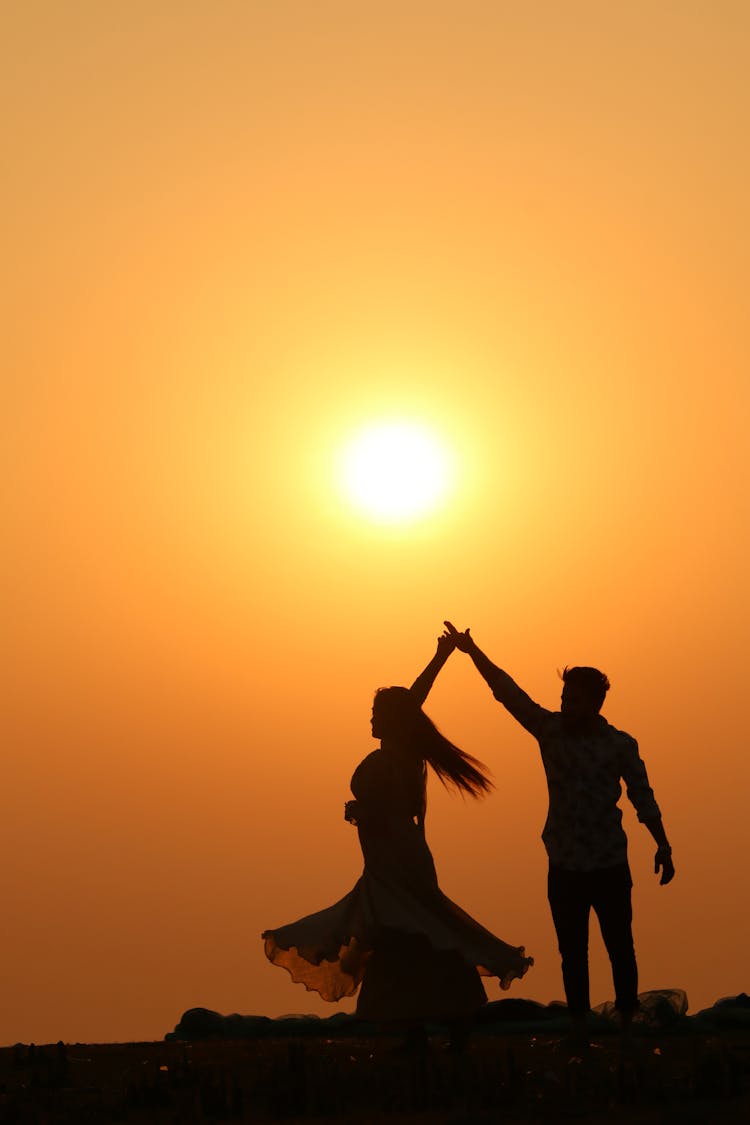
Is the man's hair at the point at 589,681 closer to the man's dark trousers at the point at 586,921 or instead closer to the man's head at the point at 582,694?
the man's head at the point at 582,694

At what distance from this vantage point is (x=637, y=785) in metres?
12.6

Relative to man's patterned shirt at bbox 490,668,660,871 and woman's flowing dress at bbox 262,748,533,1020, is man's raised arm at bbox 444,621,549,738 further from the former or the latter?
woman's flowing dress at bbox 262,748,533,1020

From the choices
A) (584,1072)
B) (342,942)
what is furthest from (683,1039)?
(584,1072)

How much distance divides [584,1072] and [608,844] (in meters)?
1.88

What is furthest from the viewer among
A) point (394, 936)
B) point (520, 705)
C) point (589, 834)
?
point (394, 936)

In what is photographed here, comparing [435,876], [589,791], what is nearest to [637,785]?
[589,791]

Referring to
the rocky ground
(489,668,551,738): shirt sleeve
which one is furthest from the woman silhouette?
(489,668,551,738): shirt sleeve

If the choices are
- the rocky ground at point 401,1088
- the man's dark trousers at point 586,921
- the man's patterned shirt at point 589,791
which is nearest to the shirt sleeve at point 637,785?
the man's patterned shirt at point 589,791

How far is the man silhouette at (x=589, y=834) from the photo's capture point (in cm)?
1238

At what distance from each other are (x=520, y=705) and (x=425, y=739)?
133 centimetres

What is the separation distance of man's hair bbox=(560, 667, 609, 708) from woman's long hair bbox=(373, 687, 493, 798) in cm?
167

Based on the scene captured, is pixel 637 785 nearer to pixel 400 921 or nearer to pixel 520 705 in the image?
pixel 520 705

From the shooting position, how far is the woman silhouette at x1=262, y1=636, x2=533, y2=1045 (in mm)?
13289

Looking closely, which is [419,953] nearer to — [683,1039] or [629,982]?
[629,982]
